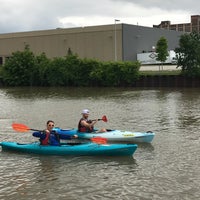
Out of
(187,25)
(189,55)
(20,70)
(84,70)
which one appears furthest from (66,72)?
(187,25)

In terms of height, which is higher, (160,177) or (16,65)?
(16,65)

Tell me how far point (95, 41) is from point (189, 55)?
2609 cm

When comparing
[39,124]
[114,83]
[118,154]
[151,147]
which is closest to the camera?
[118,154]

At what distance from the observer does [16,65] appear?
6088 centimetres

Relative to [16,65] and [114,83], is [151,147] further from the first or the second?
[16,65]

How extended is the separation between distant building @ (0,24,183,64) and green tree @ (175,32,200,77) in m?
18.9

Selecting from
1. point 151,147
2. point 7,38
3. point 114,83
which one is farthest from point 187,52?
point 7,38

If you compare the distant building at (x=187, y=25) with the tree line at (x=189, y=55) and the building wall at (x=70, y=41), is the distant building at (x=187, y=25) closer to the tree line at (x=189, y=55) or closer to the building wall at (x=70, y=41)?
the building wall at (x=70, y=41)

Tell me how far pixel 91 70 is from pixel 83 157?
4267 centimetres

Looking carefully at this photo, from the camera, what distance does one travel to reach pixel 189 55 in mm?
49031

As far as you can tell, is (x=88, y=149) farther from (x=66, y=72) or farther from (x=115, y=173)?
(x=66, y=72)

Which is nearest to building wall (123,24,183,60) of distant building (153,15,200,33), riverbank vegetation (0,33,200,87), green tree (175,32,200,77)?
riverbank vegetation (0,33,200,87)

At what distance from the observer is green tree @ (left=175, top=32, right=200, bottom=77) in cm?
4769

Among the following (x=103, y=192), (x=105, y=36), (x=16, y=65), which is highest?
(x=105, y=36)
